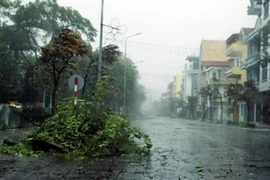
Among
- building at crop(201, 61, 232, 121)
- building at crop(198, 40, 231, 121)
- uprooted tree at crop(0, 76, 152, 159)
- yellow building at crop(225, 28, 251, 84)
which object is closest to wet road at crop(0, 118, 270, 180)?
uprooted tree at crop(0, 76, 152, 159)

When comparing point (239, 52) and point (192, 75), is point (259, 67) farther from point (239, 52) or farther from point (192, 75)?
point (192, 75)

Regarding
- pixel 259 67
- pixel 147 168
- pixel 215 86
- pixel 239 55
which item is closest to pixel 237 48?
pixel 239 55

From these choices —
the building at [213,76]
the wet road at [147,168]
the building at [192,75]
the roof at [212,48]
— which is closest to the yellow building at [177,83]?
the building at [192,75]

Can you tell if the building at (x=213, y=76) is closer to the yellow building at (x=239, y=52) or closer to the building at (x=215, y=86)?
the building at (x=215, y=86)

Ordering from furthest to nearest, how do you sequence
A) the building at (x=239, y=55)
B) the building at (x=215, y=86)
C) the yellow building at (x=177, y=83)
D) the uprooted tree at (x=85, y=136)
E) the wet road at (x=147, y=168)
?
the yellow building at (x=177, y=83) → the building at (x=215, y=86) → the building at (x=239, y=55) → the uprooted tree at (x=85, y=136) → the wet road at (x=147, y=168)

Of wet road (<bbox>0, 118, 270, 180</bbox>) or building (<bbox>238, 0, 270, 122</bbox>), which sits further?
building (<bbox>238, 0, 270, 122</bbox>)

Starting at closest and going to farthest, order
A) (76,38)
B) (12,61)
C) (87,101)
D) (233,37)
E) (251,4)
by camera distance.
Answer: (87,101)
(76,38)
(12,61)
(251,4)
(233,37)

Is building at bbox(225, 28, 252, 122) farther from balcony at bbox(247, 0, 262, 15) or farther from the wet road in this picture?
the wet road

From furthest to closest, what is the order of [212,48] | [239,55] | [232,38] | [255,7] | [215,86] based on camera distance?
[212,48] < [215,86] < [232,38] < [239,55] < [255,7]

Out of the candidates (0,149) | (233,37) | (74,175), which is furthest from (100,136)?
(233,37)

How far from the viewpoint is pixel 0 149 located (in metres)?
11.6

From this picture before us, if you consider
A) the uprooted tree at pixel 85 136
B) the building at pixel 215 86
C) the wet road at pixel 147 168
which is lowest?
the wet road at pixel 147 168

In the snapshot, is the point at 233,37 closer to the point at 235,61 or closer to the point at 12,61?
the point at 235,61

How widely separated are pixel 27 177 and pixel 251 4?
4719 cm
